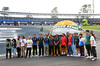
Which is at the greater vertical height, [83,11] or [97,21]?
[83,11]

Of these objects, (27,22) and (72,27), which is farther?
(27,22)

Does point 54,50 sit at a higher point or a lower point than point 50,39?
lower

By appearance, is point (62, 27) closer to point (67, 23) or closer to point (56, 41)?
point (67, 23)

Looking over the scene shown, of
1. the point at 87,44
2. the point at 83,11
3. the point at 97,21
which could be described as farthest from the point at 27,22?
the point at 87,44

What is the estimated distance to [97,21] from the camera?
73062 mm

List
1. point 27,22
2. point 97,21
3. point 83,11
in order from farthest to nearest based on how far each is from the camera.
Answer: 1. point 83,11
2. point 97,21
3. point 27,22

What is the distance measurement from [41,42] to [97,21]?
6690 cm

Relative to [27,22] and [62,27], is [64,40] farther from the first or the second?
[27,22]

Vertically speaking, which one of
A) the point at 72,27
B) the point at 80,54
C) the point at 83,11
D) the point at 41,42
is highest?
the point at 83,11

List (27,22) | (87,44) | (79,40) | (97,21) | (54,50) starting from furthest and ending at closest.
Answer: (97,21), (27,22), (54,50), (79,40), (87,44)

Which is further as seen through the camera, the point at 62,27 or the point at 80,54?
the point at 62,27

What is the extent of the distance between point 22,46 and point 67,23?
384cm

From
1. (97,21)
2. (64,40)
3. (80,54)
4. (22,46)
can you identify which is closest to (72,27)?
(64,40)

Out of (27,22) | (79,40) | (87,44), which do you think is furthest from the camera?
(27,22)
